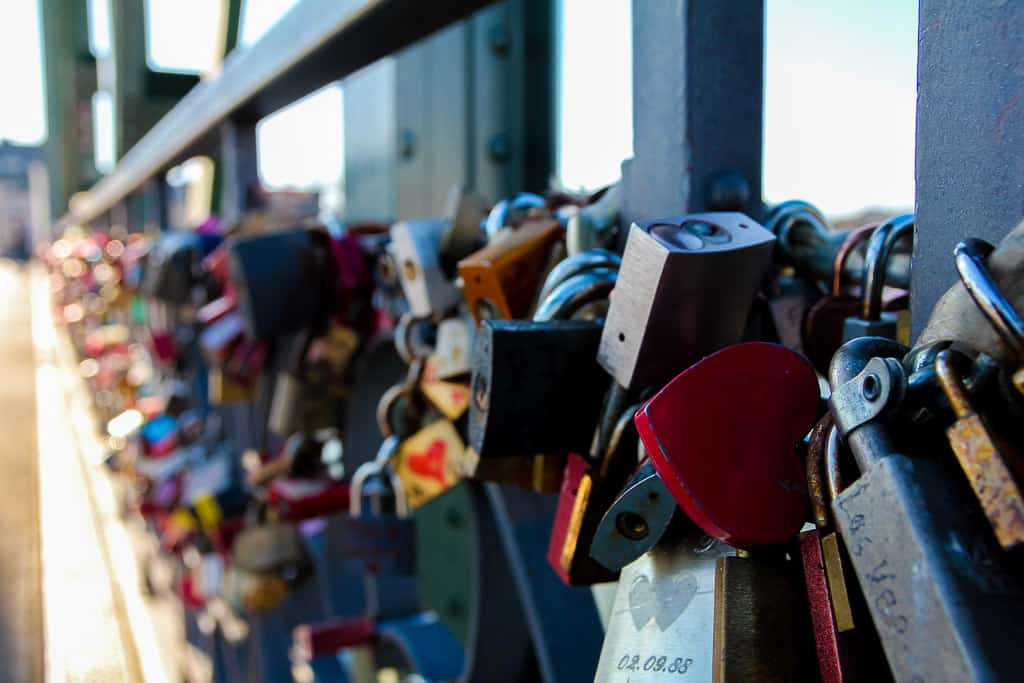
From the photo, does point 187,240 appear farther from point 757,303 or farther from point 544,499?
point 757,303

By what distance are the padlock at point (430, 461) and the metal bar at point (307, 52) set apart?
0.27m

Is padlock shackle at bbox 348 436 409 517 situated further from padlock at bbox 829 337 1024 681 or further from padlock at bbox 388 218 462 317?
padlock at bbox 829 337 1024 681

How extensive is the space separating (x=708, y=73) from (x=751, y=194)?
0.06 m

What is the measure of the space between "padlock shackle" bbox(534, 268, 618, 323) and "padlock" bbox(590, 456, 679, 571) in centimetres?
8

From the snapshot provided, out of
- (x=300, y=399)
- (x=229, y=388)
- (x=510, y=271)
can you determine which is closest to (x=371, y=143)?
(x=229, y=388)

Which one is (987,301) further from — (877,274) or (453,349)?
(453,349)

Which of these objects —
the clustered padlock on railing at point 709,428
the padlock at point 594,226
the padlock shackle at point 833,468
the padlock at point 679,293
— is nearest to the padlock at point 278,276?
the clustered padlock on railing at point 709,428

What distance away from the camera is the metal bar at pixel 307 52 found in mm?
633

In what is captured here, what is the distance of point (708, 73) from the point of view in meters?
0.39

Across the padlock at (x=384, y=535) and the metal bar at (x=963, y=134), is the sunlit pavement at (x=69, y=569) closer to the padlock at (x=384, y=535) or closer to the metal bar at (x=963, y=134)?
the padlock at (x=384, y=535)

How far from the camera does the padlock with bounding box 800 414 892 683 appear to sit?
245 millimetres

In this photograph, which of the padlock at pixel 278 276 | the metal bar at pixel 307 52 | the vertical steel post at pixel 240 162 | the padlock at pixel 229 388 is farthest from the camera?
the vertical steel post at pixel 240 162

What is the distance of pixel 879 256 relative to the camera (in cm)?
35

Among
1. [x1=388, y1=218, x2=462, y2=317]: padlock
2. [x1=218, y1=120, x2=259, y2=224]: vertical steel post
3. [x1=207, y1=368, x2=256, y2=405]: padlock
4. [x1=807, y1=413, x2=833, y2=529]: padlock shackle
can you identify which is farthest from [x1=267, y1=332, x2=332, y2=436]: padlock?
[x1=807, y1=413, x2=833, y2=529]: padlock shackle
